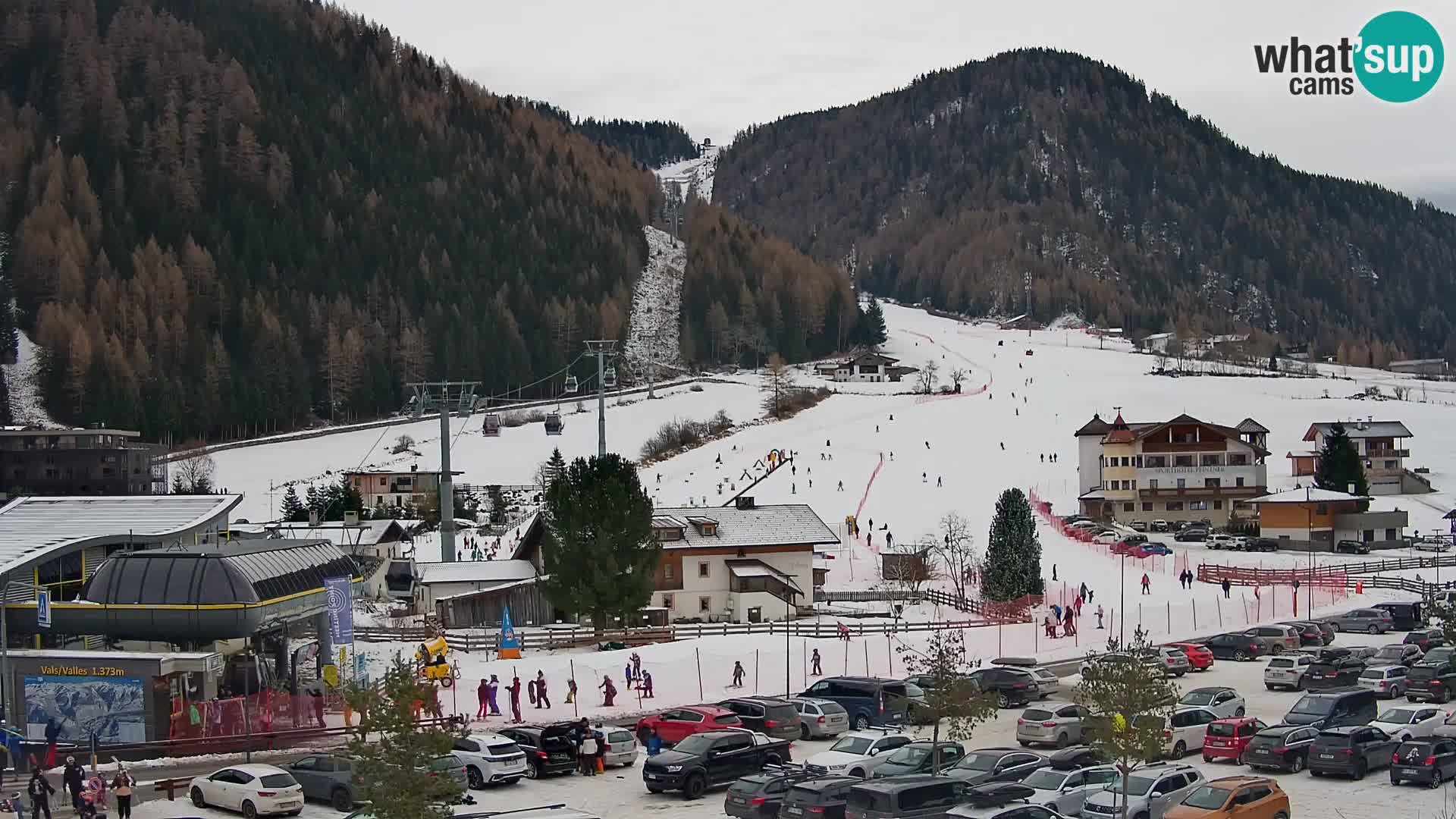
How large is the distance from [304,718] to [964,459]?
212 ft

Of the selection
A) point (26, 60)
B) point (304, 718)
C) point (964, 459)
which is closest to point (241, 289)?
point (26, 60)

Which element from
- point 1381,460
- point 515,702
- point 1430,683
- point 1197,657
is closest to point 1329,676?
point 1430,683

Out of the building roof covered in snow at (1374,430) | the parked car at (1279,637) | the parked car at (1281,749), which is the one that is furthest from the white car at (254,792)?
the building roof covered in snow at (1374,430)

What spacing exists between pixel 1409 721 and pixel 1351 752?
8.76 ft

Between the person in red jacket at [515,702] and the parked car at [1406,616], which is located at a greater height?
the person in red jacket at [515,702]

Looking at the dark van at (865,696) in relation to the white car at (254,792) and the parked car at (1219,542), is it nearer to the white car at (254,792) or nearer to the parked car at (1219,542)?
the white car at (254,792)

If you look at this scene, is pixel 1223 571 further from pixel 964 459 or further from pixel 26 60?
pixel 26 60

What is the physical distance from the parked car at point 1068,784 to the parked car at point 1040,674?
1002 centimetres

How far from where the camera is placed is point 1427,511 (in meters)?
74.6

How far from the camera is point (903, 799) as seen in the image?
70.1 ft

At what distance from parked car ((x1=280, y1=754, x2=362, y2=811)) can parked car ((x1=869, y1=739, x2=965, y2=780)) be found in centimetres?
755

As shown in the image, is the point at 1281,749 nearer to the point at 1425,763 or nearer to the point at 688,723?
the point at 1425,763

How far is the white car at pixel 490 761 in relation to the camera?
24.8 meters

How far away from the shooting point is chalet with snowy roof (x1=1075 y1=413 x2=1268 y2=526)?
73.7 meters
